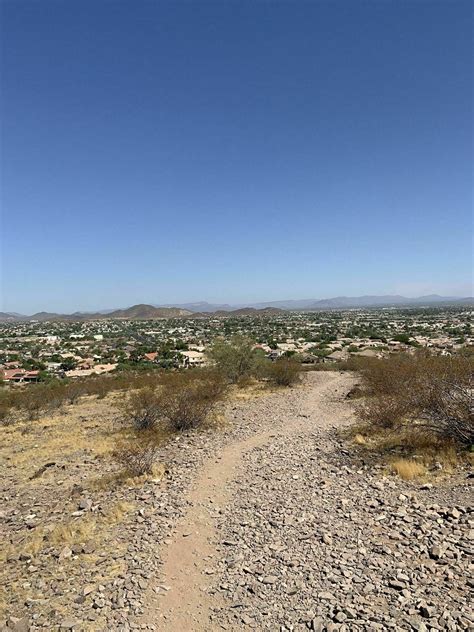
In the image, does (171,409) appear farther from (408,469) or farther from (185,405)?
(408,469)

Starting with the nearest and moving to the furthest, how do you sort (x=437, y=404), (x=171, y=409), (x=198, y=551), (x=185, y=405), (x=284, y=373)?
(x=198, y=551) < (x=437, y=404) < (x=185, y=405) < (x=171, y=409) < (x=284, y=373)

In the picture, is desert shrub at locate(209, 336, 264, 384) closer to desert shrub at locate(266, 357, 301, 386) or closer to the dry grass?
desert shrub at locate(266, 357, 301, 386)

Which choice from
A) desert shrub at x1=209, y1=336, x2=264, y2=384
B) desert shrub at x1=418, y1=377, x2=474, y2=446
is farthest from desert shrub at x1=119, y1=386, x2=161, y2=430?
desert shrub at x1=209, y1=336, x2=264, y2=384

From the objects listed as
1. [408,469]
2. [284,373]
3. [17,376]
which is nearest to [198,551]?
[408,469]

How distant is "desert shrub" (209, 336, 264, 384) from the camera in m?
30.5

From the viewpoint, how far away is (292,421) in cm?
1728

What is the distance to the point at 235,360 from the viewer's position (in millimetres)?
30688

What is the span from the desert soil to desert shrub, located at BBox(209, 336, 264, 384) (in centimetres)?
1905

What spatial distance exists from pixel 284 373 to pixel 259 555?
70.5 ft

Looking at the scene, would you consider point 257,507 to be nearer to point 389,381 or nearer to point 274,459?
point 274,459

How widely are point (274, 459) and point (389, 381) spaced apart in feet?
26.2

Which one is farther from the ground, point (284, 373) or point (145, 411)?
point (145, 411)

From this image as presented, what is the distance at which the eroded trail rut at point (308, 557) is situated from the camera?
17.4ft

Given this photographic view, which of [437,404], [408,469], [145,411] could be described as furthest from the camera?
[145,411]
